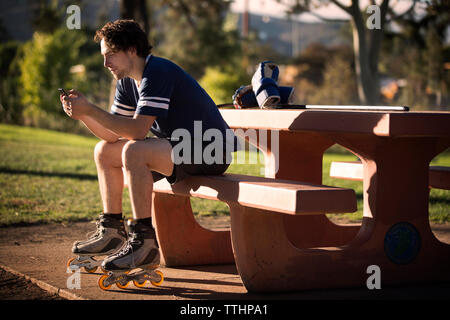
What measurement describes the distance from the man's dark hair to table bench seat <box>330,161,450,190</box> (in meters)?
2.01

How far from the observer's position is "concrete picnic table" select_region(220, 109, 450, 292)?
396 cm

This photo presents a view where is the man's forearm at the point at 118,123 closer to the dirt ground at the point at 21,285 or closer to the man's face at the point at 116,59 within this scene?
the man's face at the point at 116,59

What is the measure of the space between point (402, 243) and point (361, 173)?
1085 mm

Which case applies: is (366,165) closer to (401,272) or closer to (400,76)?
(401,272)

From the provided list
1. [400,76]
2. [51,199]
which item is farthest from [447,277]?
[400,76]

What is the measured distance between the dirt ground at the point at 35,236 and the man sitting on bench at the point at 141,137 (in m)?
0.37

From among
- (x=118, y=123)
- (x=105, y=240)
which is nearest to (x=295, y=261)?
(x=105, y=240)

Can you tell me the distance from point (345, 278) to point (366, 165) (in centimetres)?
69

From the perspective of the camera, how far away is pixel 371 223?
4258 millimetres

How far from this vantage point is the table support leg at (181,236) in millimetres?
4812
